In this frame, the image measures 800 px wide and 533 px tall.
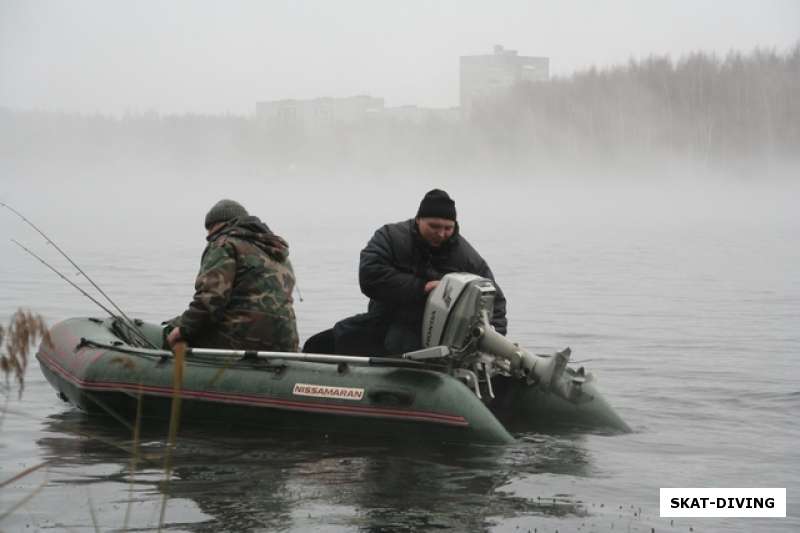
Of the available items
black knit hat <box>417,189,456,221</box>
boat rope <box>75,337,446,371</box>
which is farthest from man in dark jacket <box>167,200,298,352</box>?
black knit hat <box>417,189,456,221</box>

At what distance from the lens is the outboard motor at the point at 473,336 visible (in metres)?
6.61

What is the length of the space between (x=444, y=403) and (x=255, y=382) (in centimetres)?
108

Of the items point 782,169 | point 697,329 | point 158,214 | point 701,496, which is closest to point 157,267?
point 697,329

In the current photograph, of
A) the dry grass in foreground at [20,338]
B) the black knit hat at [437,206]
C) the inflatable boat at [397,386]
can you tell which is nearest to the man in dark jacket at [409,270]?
the black knit hat at [437,206]

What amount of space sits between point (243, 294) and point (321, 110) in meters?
88.5

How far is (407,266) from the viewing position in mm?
7312

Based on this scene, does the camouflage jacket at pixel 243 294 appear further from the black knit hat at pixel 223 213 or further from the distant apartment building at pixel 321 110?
the distant apartment building at pixel 321 110

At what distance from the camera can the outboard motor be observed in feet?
21.7

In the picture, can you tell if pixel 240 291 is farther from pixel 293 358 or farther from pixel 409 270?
pixel 409 270

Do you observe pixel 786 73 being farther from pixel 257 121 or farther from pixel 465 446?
pixel 465 446

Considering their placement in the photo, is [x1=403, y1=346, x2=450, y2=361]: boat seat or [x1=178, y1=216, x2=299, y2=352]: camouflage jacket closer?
[x1=403, y1=346, x2=450, y2=361]: boat seat

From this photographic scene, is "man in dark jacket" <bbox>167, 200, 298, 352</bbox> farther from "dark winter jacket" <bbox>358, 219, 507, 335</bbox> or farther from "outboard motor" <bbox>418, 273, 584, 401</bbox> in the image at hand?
"outboard motor" <bbox>418, 273, 584, 401</bbox>

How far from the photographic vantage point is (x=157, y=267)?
2073 centimetres

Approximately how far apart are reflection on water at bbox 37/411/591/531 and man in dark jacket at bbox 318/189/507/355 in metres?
0.76
